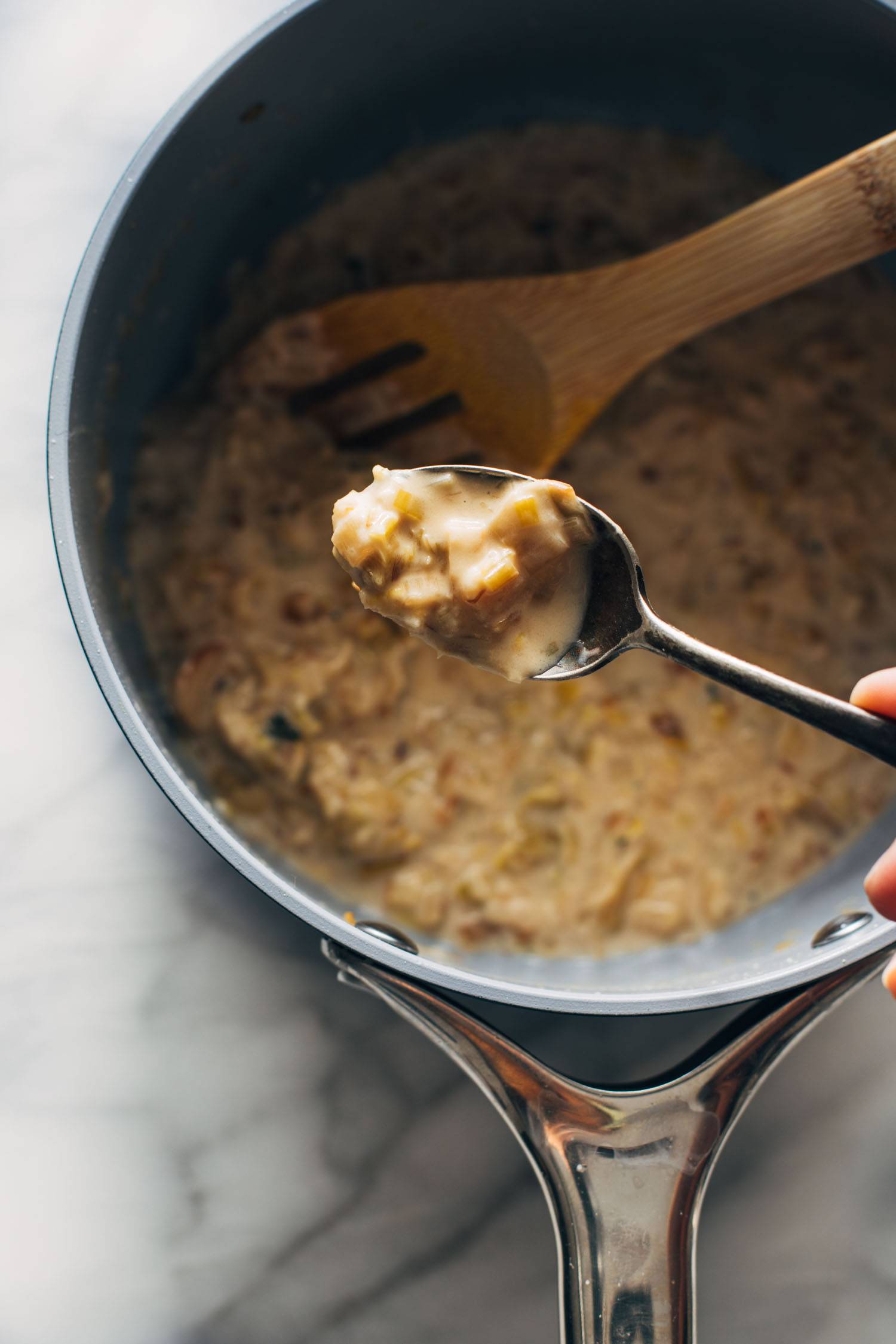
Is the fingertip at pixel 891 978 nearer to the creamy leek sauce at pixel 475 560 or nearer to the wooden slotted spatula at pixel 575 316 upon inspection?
the creamy leek sauce at pixel 475 560

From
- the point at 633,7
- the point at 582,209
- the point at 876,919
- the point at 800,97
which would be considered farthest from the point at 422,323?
the point at 876,919

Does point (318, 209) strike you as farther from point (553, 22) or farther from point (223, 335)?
point (553, 22)

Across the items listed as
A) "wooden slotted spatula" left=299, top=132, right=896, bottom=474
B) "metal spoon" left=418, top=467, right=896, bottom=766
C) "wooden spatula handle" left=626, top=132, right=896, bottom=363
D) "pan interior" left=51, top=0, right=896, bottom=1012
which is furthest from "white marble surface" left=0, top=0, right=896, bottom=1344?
"wooden spatula handle" left=626, top=132, right=896, bottom=363

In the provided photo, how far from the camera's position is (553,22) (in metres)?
1.53

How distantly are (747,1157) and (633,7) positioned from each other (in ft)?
5.09

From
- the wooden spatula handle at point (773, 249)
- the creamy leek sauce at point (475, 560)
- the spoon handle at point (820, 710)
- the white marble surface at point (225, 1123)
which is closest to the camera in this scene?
the spoon handle at point (820, 710)

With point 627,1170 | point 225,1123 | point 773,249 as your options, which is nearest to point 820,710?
point 627,1170

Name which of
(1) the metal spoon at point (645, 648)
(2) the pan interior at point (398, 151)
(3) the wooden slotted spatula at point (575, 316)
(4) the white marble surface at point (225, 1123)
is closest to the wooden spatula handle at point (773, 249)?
(3) the wooden slotted spatula at point (575, 316)

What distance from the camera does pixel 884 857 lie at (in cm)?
107

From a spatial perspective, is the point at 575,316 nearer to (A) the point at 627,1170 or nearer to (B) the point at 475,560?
(B) the point at 475,560

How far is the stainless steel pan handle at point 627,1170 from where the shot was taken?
3.95 feet

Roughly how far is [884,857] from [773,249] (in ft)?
2.54

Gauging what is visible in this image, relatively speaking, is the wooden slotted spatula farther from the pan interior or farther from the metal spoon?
the metal spoon

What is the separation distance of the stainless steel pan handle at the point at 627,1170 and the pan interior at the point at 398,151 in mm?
101
